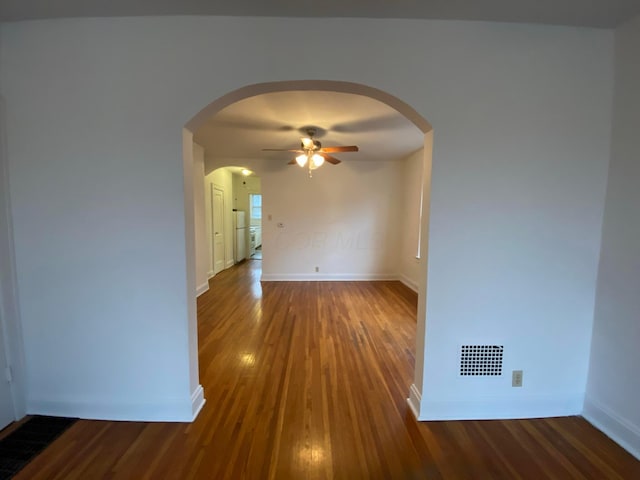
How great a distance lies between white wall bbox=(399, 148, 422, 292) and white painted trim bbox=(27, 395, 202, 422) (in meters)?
4.10

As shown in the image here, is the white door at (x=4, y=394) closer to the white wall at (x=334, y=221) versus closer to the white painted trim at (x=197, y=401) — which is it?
the white painted trim at (x=197, y=401)

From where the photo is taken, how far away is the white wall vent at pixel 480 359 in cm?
A: 179

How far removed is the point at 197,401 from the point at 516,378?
2270 millimetres

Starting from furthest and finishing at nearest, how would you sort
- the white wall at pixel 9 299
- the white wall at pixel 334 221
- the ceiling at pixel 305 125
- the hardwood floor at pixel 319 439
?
the white wall at pixel 334 221, the ceiling at pixel 305 125, the white wall at pixel 9 299, the hardwood floor at pixel 319 439

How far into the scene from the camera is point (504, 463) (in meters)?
1.49

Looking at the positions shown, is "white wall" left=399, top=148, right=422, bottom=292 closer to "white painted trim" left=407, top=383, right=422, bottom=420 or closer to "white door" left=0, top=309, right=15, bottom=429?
"white painted trim" left=407, top=383, right=422, bottom=420

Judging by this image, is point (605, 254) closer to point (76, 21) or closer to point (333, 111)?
point (333, 111)

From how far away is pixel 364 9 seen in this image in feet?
4.99

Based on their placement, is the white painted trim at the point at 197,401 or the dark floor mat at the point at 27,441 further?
the white painted trim at the point at 197,401

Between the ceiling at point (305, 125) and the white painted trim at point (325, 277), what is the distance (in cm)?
252

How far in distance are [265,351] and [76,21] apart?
2.91 meters

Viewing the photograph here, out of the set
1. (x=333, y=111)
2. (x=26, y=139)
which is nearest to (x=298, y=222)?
(x=333, y=111)

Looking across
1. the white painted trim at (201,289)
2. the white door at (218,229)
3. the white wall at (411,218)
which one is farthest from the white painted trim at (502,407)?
the white door at (218,229)

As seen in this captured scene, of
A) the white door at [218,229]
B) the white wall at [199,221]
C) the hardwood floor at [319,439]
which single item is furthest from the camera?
the white door at [218,229]
